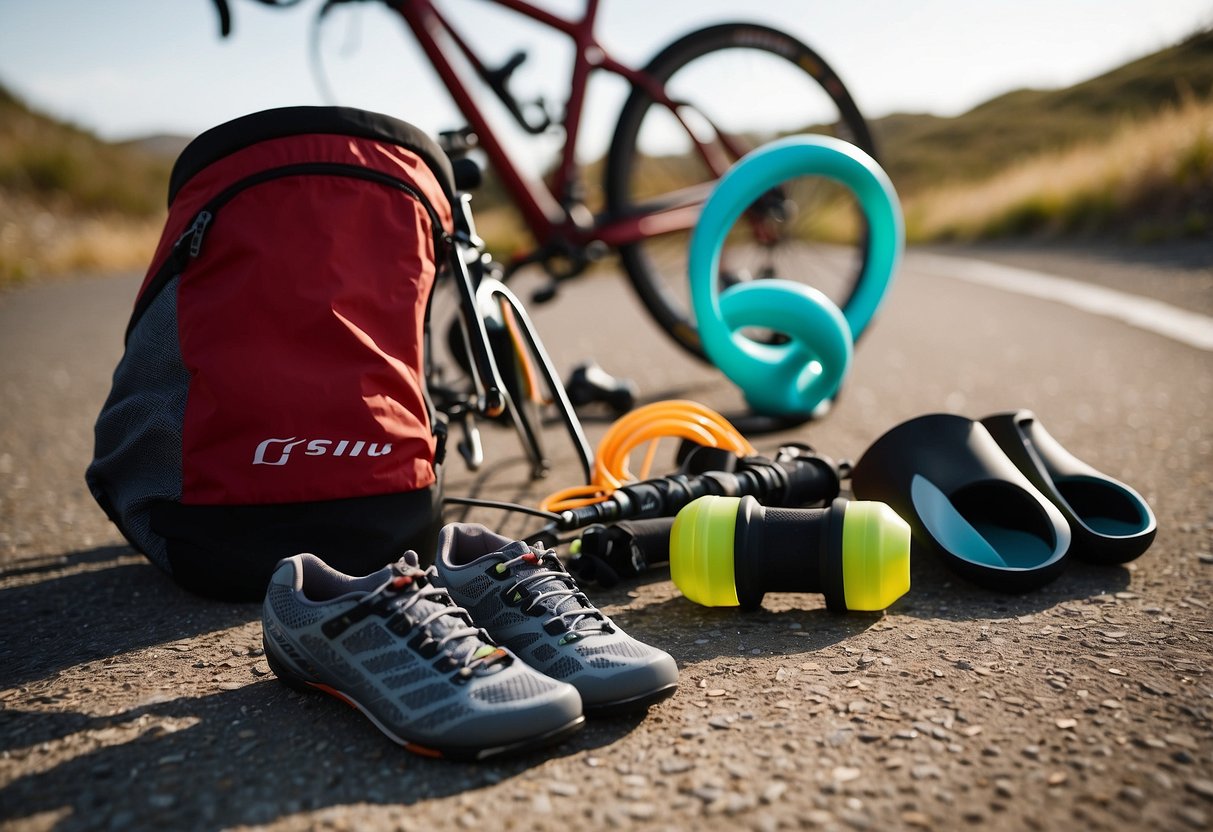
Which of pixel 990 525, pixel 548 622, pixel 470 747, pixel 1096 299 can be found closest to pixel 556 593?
pixel 548 622

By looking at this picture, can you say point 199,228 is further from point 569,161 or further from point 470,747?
point 569,161

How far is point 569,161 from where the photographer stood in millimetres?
3801

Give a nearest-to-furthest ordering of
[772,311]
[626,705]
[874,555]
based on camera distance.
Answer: [626,705] → [874,555] → [772,311]


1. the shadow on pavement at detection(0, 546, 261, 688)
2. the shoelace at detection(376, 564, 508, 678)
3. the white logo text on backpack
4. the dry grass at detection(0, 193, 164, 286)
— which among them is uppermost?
the dry grass at detection(0, 193, 164, 286)

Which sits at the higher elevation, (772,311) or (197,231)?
(197,231)

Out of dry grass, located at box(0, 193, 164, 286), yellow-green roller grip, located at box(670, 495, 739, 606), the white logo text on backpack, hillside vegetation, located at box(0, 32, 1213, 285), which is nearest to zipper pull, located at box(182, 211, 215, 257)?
the white logo text on backpack

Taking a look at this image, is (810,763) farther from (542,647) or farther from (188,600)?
(188,600)

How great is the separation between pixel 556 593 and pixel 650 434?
804 millimetres

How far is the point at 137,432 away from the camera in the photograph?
6.12 feet

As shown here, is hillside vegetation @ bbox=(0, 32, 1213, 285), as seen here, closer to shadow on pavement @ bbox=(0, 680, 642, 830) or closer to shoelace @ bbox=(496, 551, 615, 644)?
shoelace @ bbox=(496, 551, 615, 644)

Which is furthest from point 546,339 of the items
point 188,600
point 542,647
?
point 542,647

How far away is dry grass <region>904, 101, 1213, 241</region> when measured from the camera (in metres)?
7.84

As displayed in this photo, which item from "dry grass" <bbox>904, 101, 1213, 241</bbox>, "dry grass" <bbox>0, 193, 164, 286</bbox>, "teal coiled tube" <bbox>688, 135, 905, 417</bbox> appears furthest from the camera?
"dry grass" <bbox>0, 193, 164, 286</bbox>

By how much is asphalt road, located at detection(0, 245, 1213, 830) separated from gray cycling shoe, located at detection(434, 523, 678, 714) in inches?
2.8
